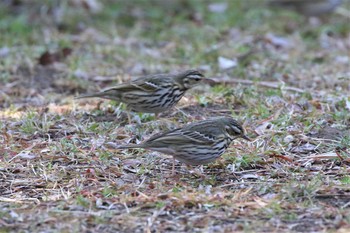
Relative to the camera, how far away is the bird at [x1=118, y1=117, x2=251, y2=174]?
664 centimetres

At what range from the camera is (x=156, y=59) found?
1159 cm

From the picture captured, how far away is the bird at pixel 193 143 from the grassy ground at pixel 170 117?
0.19 m

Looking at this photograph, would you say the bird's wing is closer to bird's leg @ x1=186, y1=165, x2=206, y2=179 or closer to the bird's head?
bird's leg @ x1=186, y1=165, x2=206, y2=179

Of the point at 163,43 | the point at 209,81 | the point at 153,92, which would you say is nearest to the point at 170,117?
the point at 153,92

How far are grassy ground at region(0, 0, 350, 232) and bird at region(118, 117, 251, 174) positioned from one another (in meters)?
0.19

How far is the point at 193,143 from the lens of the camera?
6.72m

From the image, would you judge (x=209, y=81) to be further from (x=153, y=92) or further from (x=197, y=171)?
(x=197, y=171)

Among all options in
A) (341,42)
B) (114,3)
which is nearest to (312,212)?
(341,42)

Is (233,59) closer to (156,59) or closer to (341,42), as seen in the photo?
(156,59)

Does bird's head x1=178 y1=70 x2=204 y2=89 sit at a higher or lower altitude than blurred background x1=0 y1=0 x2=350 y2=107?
higher

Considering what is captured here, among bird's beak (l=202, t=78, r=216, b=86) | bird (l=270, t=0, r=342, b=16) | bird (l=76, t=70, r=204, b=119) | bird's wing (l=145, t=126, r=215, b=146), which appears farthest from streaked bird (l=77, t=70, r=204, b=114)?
bird (l=270, t=0, r=342, b=16)

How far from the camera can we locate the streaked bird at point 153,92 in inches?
330

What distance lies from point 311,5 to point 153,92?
722 centimetres

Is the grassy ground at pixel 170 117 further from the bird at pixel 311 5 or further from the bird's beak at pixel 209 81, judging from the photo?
the bird at pixel 311 5
